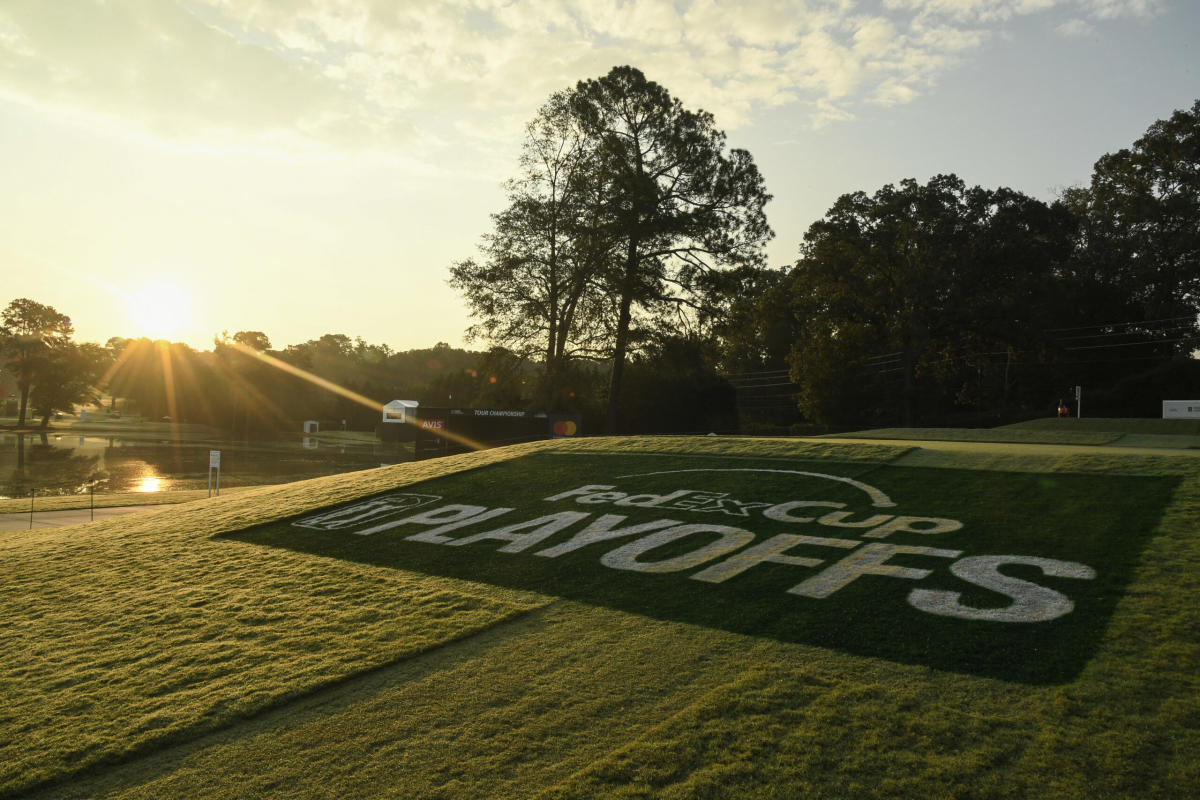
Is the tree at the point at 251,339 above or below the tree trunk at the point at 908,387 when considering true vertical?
above

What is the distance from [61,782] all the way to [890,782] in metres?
5.99

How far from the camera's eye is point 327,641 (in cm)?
830

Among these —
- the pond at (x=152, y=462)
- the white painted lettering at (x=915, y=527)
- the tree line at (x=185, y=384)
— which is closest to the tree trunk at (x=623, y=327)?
the pond at (x=152, y=462)

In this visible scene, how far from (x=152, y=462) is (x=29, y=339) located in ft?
163

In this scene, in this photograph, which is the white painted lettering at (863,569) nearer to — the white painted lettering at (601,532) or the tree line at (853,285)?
the white painted lettering at (601,532)

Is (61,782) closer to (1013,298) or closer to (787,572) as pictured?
(787,572)

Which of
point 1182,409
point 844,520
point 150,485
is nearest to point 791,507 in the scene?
point 844,520

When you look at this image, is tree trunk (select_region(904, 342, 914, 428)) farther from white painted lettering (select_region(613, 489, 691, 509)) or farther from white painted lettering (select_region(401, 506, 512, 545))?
white painted lettering (select_region(401, 506, 512, 545))

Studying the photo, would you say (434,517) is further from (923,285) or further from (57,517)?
(923,285)

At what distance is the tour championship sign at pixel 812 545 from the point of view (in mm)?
7469

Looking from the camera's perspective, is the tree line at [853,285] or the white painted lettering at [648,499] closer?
the white painted lettering at [648,499]

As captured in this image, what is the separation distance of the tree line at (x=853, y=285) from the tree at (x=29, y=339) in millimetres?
63302

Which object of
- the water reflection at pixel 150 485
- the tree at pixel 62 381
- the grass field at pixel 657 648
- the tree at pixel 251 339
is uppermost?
the tree at pixel 251 339

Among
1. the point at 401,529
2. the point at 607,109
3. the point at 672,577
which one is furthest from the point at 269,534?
the point at 607,109
